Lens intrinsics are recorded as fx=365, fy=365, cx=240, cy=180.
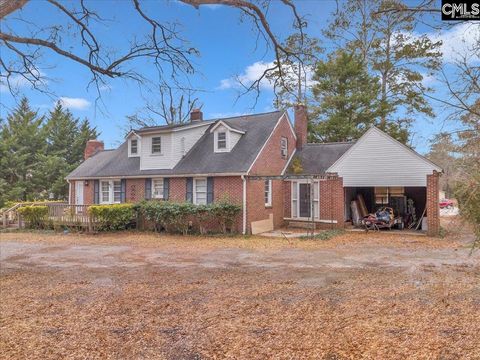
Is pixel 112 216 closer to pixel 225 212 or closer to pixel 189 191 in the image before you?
pixel 189 191

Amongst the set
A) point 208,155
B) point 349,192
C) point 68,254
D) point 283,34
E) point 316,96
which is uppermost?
point 316,96

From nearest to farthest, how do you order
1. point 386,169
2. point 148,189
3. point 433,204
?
1. point 433,204
2. point 386,169
3. point 148,189

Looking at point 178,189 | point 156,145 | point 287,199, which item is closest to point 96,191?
point 156,145

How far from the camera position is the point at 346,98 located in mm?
27672

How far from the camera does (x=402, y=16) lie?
6195 millimetres

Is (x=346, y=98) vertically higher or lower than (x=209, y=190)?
higher

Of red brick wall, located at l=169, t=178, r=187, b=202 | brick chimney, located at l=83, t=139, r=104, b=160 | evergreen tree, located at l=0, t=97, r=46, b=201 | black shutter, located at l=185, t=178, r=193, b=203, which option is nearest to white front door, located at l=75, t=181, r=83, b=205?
brick chimney, located at l=83, t=139, r=104, b=160

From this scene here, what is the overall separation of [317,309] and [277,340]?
147 centimetres

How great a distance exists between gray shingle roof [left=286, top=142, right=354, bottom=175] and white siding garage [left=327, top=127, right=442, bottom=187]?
4.63 feet

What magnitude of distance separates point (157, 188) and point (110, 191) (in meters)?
3.60

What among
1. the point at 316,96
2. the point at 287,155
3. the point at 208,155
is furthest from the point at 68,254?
the point at 316,96

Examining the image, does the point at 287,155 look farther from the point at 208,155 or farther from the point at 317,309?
the point at 317,309

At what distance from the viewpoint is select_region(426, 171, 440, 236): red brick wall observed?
52.2ft

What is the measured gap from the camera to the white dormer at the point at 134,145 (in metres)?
21.3
